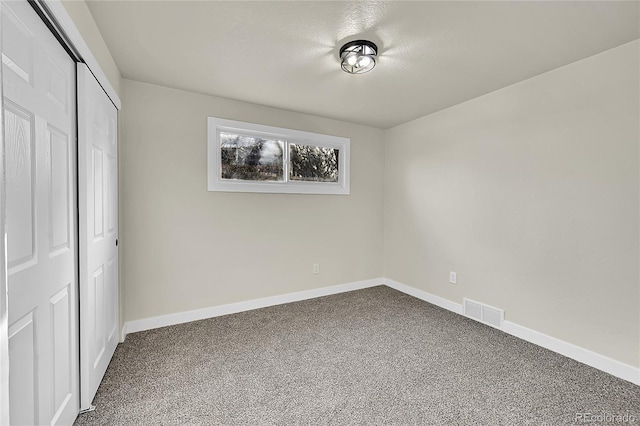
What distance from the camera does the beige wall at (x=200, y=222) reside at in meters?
2.71

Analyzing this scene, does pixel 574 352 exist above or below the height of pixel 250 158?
below

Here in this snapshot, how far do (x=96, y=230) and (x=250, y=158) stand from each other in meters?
1.76

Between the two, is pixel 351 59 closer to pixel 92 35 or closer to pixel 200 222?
pixel 92 35

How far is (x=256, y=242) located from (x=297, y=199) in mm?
729

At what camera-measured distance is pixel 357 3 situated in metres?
1.63

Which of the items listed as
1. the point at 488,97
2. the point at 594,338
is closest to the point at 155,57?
the point at 488,97

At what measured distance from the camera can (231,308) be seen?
3.19m

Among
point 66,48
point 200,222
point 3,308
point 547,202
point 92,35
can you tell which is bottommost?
point 3,308

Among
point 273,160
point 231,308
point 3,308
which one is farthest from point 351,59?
point 231,308

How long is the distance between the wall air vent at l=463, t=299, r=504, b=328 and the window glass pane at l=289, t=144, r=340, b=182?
2199 mm

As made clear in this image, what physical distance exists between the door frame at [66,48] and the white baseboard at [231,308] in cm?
136

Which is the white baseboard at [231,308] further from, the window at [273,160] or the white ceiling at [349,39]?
the white ceiling at [349,39]

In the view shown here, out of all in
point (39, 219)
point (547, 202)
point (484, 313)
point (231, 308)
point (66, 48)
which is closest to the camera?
point (39, 219)

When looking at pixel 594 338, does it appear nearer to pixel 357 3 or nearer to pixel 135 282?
pixel 357 3
